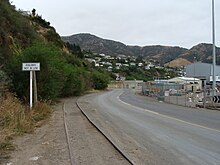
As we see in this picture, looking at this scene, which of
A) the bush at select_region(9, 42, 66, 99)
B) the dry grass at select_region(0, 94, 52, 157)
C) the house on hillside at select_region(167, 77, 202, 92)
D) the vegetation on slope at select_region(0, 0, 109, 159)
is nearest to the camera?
the dry grass at select_region(0, 94, 52, 157)

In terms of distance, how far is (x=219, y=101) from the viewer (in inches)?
1256

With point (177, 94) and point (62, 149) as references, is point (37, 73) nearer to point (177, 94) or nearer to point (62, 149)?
point (62, 149)

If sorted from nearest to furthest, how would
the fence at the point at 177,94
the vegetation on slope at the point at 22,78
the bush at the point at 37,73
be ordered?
the vegetation on slope at the point at 22,78, the bush at the point at 37,73, the fence at the point at 177,94

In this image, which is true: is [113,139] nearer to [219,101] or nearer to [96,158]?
[96,158]

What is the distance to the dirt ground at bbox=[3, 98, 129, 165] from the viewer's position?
375 inches

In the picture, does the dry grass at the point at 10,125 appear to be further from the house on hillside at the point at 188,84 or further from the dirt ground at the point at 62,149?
the house on hillside at the point at 188,84

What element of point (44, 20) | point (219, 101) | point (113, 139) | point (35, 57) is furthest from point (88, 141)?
point (44, 20)

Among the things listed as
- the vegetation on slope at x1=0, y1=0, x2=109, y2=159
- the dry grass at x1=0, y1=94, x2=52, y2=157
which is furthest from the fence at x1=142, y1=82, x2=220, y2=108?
the dry grass at x1=0, y1=94, x2=52, y2=157

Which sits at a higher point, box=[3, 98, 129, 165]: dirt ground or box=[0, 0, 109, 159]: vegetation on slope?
box=[0, 0, 109, 159]: vegetation on slope

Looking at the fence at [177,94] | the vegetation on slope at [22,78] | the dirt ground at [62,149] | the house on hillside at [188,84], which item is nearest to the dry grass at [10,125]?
the vegetation on slope at [22,78]

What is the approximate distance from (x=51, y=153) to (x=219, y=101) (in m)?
23.9

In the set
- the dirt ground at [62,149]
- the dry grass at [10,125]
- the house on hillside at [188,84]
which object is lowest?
the dirt ground at [62,149]

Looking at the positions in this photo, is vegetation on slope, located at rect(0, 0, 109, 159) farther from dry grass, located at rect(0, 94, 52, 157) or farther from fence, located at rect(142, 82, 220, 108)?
fence, located at rect(142, 82, 220, 108)

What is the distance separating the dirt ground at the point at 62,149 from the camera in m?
9.52
